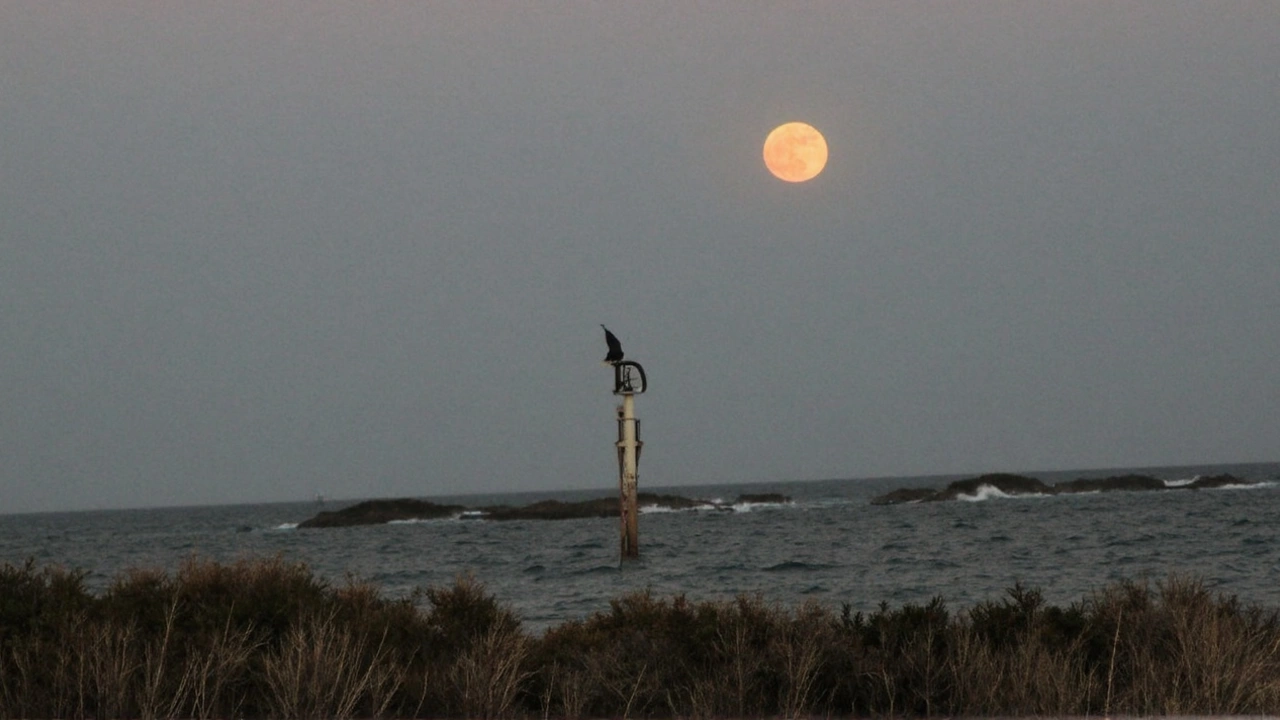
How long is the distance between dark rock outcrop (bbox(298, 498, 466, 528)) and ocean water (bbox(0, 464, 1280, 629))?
26.1m

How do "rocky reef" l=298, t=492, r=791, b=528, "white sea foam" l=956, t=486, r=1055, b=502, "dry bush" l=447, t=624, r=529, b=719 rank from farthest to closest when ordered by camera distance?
1. "white sea foam" l=956, t=486, r=1055, b=502
2. "rocky reef" l=298, t=492, r=791, b=528
3. "dry bush" l=447, t=624, r=529, b=719

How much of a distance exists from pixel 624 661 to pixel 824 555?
115 ft

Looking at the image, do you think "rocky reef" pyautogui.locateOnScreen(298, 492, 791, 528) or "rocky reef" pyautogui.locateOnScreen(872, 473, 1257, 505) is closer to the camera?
"rocky reef" pyautogui.locateOnScreen(298, 492, 791, 528)

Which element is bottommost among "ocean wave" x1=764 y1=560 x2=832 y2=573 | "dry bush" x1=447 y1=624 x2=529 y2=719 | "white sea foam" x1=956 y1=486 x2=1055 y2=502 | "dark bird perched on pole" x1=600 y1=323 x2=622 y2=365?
"ocean wave" x1=764 y1=560 x2=832 y2=573

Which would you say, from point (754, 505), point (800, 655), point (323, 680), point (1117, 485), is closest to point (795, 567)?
point (800, 655)

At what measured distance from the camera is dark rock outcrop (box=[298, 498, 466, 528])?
114 m

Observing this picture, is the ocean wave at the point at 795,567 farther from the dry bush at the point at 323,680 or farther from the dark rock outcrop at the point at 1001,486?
the dark rock outcrop at the point at 1001,486

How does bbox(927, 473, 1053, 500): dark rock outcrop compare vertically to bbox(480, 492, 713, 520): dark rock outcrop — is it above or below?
above

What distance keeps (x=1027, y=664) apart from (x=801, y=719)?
1845 millimetres

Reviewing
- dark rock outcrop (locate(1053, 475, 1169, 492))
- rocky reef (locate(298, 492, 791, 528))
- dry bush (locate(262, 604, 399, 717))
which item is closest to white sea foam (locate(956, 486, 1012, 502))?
dark rock outcrop (locate(1053, 475, 1169, 492))

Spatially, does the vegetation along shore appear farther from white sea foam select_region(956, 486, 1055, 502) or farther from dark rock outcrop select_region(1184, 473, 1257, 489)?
dark rock outcrop select_region(1184, 473, 1257, 489)

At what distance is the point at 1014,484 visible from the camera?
123 metres

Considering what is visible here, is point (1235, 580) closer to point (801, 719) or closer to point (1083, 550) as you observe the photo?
point (1083, 550)

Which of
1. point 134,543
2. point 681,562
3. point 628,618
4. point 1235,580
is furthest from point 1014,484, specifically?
point 628,618
